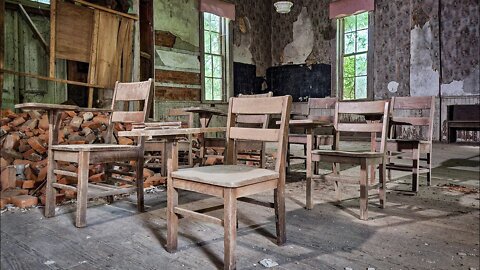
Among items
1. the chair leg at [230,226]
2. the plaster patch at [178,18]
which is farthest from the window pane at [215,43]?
the chair leg at [230,226]

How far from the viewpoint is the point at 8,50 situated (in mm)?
6715

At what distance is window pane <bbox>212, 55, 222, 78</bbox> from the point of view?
27.0 ft

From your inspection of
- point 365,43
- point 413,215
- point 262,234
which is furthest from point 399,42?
point 262,234

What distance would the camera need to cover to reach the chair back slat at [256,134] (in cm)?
194

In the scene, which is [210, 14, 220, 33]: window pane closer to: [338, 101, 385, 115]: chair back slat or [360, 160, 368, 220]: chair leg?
[338, 101, 385, 115]: chair back slat

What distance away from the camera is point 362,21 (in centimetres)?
784

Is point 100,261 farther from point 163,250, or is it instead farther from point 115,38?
point 115,38

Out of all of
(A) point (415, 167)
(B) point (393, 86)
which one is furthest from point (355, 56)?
(A) point (415, 167)

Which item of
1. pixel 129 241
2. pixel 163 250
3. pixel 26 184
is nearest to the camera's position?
pixel 163 250

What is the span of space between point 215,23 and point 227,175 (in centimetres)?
702

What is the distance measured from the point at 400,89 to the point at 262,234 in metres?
6.14

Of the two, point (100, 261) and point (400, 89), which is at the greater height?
point (400, 89)

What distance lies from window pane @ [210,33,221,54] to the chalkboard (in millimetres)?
1772

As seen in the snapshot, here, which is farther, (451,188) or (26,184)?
(451,188)
